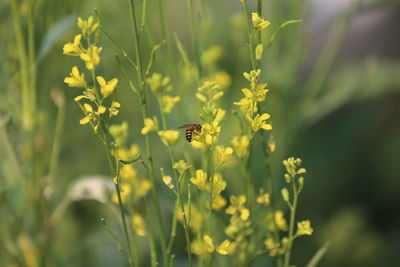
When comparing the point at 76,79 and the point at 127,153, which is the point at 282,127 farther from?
the point at 76,79

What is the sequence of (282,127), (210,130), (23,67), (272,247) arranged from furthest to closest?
1. (282,127)
2. (23,67)
3. (272,247)
4. (210,130)

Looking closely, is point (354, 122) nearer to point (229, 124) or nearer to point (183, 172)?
point (229, 124)

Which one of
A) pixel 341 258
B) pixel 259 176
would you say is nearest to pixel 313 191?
pixel 341 258

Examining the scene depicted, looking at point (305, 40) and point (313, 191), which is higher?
point (305, 40)

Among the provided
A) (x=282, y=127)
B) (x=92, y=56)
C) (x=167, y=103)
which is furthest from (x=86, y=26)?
(x=282, y=127)

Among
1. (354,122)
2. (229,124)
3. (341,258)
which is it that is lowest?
(341,258)

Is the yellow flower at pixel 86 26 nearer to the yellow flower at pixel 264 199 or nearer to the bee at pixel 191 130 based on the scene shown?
the bee at pixel 191 130

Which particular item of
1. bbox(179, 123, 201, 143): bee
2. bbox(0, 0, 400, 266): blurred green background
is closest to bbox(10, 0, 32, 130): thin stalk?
bbox(0, 0, 400, 266): blurred green background

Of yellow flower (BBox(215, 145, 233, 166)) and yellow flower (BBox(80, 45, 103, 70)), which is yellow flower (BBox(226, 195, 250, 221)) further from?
yellow flower (BBox(80, 45, 103, 70))

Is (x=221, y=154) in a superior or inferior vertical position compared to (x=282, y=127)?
superior
